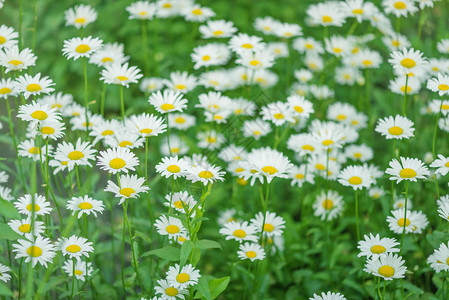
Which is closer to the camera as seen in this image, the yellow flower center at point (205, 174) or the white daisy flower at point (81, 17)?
the yellow flower center at point (205, 174)

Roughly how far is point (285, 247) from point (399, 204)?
0.59 m

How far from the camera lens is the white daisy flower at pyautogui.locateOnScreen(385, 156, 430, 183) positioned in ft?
6.79

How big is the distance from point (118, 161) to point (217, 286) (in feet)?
1.88

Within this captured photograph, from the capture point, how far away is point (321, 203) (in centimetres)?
266

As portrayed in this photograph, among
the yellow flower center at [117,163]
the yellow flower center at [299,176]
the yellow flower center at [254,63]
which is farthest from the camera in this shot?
the yellow flower center at [254,63]

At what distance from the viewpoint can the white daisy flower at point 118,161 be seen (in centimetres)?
195

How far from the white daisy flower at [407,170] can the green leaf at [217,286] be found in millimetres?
725

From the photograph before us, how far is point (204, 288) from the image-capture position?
73.1 inches

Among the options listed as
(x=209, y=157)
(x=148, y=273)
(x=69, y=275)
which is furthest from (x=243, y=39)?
(x=69, y=275)

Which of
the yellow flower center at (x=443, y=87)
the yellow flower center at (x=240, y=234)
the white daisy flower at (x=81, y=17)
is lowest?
the yellow flower center at (x=240, y=234)

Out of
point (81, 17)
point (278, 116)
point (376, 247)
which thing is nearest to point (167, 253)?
point (376, 247)

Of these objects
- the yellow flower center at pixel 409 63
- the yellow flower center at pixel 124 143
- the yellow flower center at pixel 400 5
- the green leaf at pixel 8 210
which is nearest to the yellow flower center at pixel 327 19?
the yellow flower center at pixel 400 5

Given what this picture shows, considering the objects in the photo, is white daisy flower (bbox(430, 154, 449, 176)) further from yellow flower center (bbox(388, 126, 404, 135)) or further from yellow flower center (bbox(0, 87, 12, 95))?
yellow flower center (bbox(0, 87, 12, 95))

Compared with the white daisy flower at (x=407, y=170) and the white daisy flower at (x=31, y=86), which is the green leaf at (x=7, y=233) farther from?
the white daisy flower at (x=407, y=170)
